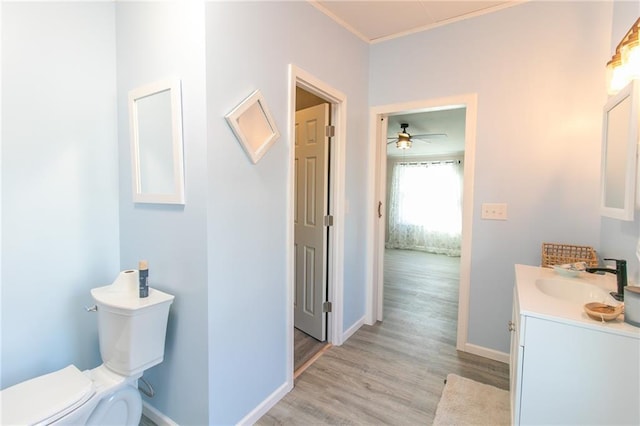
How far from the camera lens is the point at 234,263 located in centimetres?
154

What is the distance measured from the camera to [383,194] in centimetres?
295

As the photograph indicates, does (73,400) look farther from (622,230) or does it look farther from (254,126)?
(622,230)

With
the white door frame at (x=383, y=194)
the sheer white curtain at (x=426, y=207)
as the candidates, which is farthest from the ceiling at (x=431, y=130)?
the white door frame at (x=383, y=194)

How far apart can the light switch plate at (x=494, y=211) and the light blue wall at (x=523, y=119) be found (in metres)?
0.04

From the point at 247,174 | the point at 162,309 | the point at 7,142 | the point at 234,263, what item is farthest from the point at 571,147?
the point at 7,142

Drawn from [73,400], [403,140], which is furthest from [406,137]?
[73,400]

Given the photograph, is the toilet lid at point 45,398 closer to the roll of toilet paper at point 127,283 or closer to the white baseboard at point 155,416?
the roll of toilet paper at point 127,283

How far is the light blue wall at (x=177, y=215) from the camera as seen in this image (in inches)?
55.5

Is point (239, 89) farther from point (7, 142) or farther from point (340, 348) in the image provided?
point (340, 348)

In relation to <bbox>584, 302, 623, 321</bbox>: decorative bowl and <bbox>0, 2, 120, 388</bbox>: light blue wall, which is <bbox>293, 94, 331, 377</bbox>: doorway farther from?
<bbox>584, 302, 623, 321</bbox>: decorative bowl

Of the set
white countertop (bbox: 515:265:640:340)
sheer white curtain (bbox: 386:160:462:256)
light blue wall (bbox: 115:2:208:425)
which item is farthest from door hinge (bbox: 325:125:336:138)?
sheer white curtain (bbox: 386:160:462:256)

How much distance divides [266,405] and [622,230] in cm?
215

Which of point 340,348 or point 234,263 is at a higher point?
point 234,263

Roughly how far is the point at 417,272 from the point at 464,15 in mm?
3643
